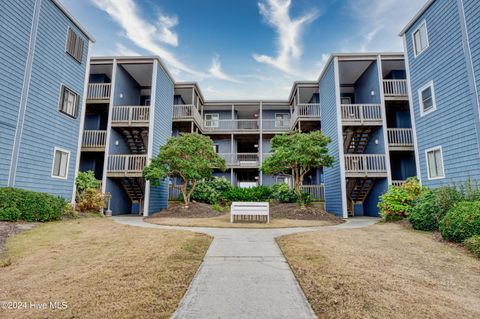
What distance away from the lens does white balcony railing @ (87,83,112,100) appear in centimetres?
1564

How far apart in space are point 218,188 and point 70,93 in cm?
1040

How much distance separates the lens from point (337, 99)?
1512 cm

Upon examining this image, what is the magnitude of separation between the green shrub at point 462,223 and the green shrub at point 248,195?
36.3ft

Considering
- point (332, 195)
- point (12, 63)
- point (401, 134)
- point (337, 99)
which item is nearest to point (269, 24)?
point (337, 99)

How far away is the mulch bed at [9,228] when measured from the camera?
625cm

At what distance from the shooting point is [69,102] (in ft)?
40.8

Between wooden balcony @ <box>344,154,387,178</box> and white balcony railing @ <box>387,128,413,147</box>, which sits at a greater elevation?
white balcony railing @ <box>387,128,413,147</box>

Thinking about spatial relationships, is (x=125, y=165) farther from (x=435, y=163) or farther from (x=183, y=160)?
(x=435, y=163)

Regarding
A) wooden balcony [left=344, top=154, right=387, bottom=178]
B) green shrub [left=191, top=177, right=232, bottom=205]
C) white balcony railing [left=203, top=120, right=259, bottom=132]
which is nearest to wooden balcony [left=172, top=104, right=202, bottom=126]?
white balcony railing [left=203, top=120, right=259, bottom=132]

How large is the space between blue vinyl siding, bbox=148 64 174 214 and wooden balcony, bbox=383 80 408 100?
14197 millimetres

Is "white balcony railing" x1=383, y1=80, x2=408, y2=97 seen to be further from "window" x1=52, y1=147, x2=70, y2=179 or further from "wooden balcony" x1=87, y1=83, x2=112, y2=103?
"window" x1=52, y1=147, x2=70, y2=179

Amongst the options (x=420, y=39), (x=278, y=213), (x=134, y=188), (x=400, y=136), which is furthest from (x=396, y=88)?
(x=134, y=188)

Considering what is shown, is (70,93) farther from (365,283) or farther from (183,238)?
(365,283)

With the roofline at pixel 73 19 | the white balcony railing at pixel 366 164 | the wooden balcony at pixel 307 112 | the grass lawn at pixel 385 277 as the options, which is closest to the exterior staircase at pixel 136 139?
the roofline at pixel 73 19
